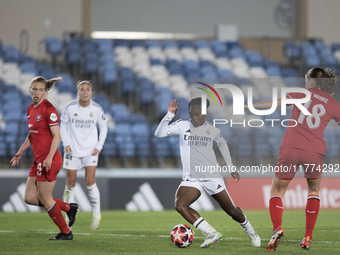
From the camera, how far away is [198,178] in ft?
19.2

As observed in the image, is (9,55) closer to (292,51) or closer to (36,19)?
(36,19)

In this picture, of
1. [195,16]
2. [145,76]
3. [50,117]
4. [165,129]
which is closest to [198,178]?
[165,129]

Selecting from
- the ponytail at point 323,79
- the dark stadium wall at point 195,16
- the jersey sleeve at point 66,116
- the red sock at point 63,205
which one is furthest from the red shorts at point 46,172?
the dark stadium wall at point 195,16

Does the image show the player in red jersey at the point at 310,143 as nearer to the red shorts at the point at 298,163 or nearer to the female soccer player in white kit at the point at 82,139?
the red shorts at the point at 298,163

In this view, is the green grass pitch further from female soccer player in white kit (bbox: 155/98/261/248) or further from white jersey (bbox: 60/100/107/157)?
white jersey (bbox: 60/100/107/157)

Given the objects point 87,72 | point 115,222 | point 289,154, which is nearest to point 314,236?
point 289,154

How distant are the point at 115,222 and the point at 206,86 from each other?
2.99 meters

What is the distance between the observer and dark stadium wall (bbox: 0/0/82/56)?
1859 centimetres

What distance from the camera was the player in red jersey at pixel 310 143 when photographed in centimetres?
555

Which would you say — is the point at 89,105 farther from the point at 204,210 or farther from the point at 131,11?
the point at 131,11

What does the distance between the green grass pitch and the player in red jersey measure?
44 cm

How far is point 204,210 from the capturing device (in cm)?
1163

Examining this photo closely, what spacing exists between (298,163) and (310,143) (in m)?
0.25

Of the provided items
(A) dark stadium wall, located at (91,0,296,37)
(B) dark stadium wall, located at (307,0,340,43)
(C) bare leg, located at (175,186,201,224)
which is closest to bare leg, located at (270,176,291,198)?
(C) bare leg, located at (175,186,201,224)
